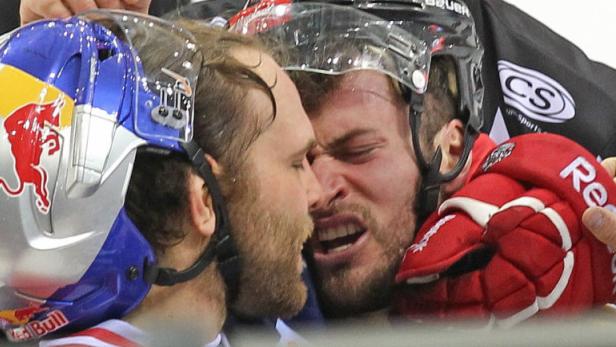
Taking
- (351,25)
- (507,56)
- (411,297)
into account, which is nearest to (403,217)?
(411,297)

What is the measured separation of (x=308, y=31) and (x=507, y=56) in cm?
53

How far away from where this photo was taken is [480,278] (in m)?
1.20

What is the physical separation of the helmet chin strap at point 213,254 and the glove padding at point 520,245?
0.76ft

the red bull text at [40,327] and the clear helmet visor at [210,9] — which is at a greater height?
the red bull text at [40,327]

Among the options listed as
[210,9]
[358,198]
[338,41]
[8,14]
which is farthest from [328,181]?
[8,14]

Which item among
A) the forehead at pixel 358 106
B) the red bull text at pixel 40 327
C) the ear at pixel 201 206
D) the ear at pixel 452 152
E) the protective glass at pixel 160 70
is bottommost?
the ear at pixel 452 152

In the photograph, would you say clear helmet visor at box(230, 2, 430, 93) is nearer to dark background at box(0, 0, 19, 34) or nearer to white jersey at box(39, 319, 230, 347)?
white jersey at box(39, 319, 230, 347)

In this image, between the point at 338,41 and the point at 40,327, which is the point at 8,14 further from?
the point at 40,327

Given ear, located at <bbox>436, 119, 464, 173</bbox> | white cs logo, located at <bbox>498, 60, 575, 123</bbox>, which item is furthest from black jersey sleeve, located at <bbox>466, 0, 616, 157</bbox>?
ear, located at <bbox>436, 119, 464, 173</bbox>

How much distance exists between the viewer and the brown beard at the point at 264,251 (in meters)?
1.08

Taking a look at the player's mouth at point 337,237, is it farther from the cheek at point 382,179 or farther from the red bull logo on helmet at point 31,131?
the red bull logo on helmet at point 31,131

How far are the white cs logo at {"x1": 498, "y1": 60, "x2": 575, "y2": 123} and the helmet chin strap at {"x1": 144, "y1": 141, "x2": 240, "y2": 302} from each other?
0.77 metres

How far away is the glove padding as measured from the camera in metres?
1.18


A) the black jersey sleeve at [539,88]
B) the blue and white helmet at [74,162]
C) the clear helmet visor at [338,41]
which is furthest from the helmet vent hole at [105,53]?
the black jersey sleeve at [539,88]
